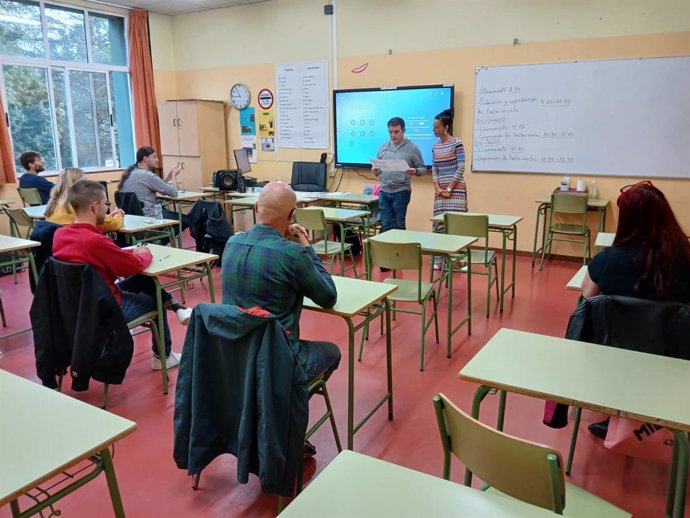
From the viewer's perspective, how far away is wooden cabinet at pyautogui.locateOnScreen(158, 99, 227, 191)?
7.86 meters

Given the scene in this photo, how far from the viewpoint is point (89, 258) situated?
2.61m

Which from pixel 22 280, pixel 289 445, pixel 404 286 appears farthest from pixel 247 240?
pixel 22 280

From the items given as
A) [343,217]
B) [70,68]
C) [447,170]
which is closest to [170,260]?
[343,217]

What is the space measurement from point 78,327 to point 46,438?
55.6 inches

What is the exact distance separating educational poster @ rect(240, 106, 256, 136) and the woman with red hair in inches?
263

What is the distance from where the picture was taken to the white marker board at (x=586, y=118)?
17.1 feet

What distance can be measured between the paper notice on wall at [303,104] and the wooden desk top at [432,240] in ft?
12.7

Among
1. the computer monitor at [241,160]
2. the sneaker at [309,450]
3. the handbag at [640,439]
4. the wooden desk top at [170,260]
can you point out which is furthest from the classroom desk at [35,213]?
the handbag at [640,439]

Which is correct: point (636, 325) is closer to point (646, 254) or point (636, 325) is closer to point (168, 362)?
point (646, 254)

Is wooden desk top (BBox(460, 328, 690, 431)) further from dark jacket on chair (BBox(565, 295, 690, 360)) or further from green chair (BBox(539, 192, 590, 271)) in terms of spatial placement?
green chair (BBox(539, 192, 590, 271))

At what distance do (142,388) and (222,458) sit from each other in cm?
93

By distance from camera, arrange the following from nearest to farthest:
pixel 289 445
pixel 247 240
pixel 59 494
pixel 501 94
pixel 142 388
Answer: pixel 59 494 → pixel 289 445 → pixel 247 240 → pixel 142 388 → pixel 501 94

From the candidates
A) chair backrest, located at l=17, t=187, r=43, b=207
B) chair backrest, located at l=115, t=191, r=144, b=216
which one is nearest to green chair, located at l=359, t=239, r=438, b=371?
chair backrest, located at l=115, t=191, r=144, b=216

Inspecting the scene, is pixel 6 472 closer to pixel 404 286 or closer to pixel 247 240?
pixel 247 240
